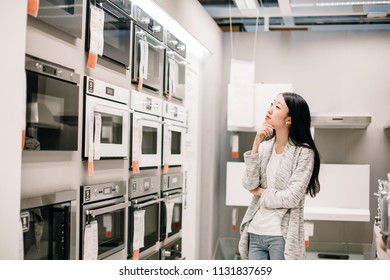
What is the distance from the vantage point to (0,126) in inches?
57.6

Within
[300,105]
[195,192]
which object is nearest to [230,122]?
[195,192]

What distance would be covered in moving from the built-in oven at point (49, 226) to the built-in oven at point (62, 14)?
1.92 feet

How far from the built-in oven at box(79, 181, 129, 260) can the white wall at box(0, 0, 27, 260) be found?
1.85 ft

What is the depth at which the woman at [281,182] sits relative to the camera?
198cm

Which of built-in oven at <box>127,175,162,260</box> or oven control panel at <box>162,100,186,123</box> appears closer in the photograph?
built-in oven at <box>127,175,162,260</box>

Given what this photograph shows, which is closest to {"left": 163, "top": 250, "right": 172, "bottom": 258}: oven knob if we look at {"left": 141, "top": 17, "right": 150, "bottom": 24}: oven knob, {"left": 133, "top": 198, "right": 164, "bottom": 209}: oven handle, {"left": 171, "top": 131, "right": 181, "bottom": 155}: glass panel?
{"left": 133, "top": 198, "right": 164, "bottom": 209}: oven handle

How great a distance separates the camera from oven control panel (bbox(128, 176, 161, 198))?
261cm

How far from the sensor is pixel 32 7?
5.31 ft

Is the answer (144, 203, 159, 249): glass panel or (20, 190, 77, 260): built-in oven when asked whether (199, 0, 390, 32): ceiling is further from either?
(20, 190, 77, 260): built-in oven

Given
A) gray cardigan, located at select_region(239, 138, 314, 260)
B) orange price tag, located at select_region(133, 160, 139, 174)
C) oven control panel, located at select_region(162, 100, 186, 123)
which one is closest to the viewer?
gray cardigan, located at select_region(239, 138, 314, 260)

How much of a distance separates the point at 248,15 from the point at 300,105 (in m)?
2.13

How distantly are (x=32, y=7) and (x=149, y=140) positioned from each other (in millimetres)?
1321

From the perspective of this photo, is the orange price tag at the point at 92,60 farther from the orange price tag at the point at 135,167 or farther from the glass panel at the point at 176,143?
the glass panel at the point at 176,143
